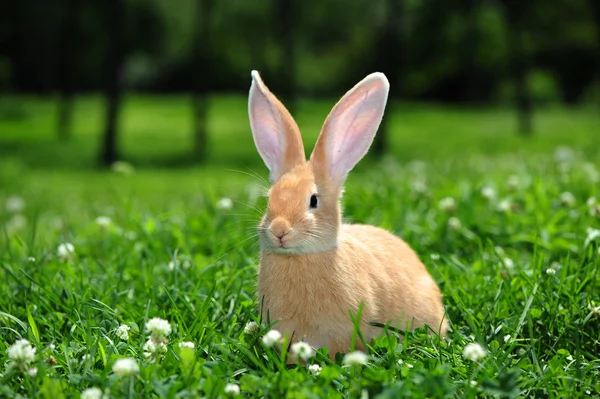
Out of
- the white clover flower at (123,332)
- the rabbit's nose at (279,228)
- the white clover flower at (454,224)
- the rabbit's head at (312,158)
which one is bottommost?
the white clover flower at (123,332)

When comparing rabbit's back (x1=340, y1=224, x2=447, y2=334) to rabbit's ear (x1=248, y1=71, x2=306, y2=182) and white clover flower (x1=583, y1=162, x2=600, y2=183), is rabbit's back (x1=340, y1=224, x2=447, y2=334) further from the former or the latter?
white clover flower (x1=583, y1=162, x2=600, y2=183)

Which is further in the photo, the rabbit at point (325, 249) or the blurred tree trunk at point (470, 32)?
the blurred tree trunk at point (470, 32)

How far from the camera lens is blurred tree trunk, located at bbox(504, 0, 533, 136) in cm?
2093

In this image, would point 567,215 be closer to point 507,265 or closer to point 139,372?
point 507,265

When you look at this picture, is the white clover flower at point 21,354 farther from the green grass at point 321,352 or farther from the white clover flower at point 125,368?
the white clover flower at point 125,368

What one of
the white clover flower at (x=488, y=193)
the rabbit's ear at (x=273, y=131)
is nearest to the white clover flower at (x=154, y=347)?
the rabbit's ear at (x=273, y=131)

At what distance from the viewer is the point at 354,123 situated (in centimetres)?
337

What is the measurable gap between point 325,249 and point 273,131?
24.1 inches

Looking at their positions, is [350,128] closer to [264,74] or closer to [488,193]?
[488,193]

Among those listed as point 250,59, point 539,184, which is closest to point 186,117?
point 250,59

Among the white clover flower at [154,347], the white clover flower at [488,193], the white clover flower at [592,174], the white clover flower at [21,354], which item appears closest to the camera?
the white clover flower at [21,354]

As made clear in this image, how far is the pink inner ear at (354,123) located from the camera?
10.7 feet

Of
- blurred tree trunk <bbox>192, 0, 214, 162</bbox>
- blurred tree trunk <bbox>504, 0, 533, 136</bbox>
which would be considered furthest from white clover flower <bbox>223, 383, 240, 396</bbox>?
blurred tree trunk <bbox>504, 0, 533, 136</bbox>

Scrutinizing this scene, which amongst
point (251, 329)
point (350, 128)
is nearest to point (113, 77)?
point (350, 128)
